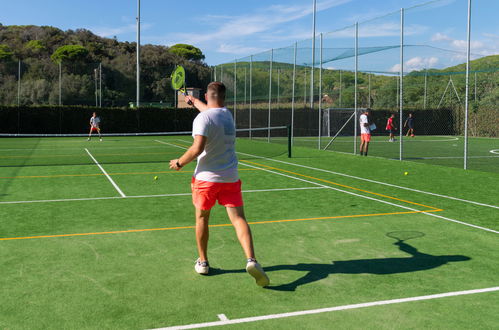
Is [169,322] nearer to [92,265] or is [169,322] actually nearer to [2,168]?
[92,265]

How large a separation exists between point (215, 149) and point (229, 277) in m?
1.25

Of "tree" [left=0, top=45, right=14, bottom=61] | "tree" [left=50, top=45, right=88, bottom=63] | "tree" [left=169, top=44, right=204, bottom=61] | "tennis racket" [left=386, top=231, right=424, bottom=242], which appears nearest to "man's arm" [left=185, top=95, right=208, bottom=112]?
"tennis racket" [left=386, top=231, right=424, bottom=242]

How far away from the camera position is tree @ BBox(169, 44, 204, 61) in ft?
286

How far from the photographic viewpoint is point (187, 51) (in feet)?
290

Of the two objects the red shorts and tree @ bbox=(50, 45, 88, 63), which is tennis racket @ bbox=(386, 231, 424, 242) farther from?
tree @ bbox=(50, 45, 88, 63)

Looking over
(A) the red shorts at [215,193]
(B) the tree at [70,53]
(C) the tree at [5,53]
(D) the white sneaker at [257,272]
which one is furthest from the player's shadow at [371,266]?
(B) the tree at [70,53]

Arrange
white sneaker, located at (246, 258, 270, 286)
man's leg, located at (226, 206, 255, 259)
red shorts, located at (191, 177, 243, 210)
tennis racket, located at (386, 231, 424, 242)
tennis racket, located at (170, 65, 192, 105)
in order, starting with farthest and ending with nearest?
tennis racket, located at (170, 65, 192, 105) → tennis racket, located at (386, 231, 424, 242) → red shorts, located at (191, 177, 243, 210) → man's leg, located at (226, 206, 255, 259) → white sneaker, located at (246, 258, 270, 286)

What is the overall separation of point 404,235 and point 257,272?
3.00 meters

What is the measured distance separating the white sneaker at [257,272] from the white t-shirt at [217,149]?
2.66ft

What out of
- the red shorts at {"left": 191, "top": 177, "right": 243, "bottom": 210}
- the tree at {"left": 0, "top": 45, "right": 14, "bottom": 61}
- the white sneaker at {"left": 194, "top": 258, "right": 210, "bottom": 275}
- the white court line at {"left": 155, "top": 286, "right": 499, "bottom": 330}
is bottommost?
the white court line at {"left": 155, "top": 286, "right": 499, "bottom": 330}

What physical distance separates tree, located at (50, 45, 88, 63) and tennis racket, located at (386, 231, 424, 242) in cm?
6399

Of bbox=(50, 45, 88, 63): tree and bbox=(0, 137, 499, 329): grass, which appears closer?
bbox=(0, 137, 499, 329): grass

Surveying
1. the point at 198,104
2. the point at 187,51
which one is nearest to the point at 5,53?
the point at 187,51

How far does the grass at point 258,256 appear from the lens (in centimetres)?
424
